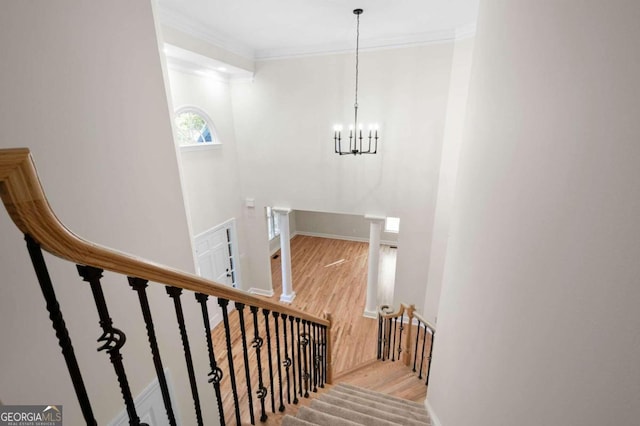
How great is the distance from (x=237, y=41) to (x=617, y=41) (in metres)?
5.08

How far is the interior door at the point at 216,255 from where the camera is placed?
5.32 m

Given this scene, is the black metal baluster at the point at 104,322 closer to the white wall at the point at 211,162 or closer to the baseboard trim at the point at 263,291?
the white wall at the point at 211,162

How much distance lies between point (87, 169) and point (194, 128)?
12.6 feet

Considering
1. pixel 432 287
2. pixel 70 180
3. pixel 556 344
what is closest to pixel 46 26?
pixel 70 180

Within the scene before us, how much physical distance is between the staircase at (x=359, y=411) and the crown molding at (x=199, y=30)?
14.1 ft

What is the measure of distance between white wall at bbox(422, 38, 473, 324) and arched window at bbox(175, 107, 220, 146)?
4206mm

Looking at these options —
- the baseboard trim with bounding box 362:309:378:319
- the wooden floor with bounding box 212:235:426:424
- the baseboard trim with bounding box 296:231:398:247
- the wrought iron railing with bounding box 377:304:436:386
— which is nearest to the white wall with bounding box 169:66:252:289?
the wooden floor with bounding box 212:235:426:424

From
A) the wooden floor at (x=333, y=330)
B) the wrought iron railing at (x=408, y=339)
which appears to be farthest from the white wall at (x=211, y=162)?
the wrought iron railing at (x=408, y=339)

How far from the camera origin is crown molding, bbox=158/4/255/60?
3521mm

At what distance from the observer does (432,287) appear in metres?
5.23

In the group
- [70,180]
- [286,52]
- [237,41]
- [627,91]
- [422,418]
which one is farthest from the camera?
[286,52]

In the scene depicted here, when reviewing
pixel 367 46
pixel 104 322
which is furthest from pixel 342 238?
pixel 104 322

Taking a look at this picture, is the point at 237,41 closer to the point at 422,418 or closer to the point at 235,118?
the point at 235,118

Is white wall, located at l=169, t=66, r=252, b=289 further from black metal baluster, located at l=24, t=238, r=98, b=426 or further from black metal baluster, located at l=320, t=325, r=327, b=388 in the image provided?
black metal baluster, located at l=24, t=238, r=98, b=426
